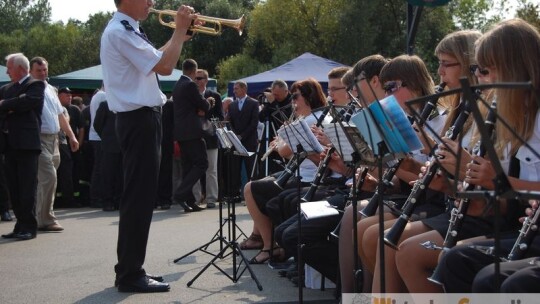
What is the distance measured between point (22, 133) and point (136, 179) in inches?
125

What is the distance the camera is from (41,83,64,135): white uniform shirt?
30.2ft

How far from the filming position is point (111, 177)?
1224cm

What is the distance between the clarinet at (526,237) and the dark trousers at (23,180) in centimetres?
627

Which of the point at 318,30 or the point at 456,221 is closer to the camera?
the point at 456,221

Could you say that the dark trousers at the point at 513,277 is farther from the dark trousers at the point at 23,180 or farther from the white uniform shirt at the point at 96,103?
the white uniform shirt at the point at 96,103

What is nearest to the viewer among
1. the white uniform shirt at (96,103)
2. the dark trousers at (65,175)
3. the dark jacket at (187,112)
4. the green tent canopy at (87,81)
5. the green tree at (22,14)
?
the dark jacket at (187,112)

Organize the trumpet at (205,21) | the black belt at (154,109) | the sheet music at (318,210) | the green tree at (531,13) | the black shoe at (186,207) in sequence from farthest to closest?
the green tree at (531,13)
the black shoe at (186,207)
the trumpet at (205,21)
the black belt at (154,109)
the sheet music at (318,210)

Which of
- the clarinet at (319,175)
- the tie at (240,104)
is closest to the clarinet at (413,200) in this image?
the clarinet at (319,175)

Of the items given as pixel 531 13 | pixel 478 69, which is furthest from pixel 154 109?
pixel 531 13

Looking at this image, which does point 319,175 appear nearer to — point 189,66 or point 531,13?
point 189,66

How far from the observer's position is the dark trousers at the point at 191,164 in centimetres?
1147

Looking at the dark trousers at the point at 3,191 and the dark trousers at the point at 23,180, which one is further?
the dark trousers at the point at 3,191

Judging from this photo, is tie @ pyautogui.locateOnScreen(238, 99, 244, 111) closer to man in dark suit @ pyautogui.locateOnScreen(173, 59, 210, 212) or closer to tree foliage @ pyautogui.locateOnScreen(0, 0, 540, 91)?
man in dark suit @ pyautogui.locateOnScreen(173, 59, 210, 212)

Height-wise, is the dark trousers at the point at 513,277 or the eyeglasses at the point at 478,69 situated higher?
the eyeglasses at the point at 478,69
